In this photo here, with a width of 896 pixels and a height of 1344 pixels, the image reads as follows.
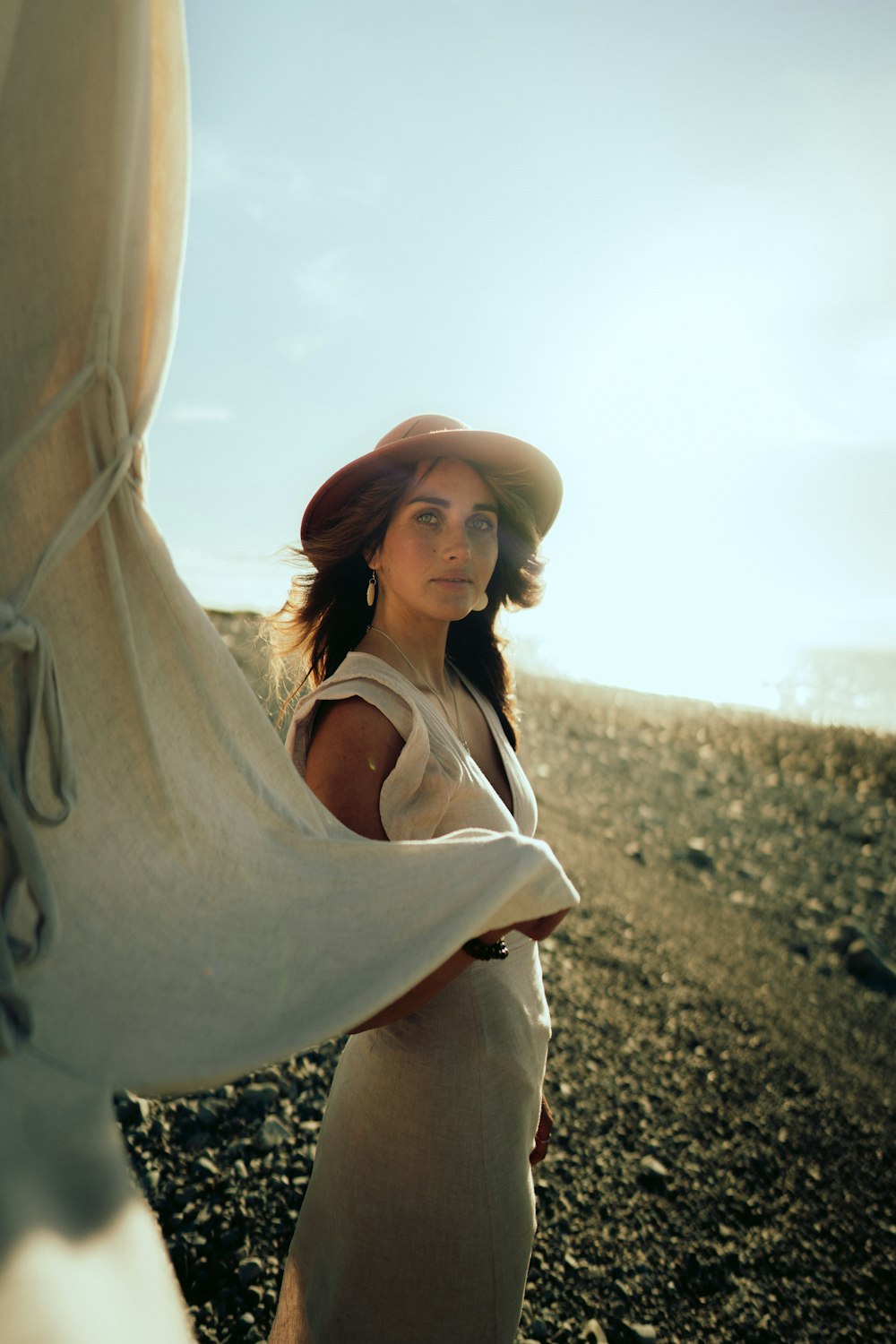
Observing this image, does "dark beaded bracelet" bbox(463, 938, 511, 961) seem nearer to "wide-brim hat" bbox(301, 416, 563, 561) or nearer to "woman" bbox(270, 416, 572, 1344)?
"woman" bbox(270, 416, 572, 1344)

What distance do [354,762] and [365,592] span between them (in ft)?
2.22

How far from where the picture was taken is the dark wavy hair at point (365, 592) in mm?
1829

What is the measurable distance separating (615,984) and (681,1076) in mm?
842

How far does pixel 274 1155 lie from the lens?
292 centimetres

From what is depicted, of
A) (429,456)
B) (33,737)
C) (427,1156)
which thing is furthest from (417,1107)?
(429,456)

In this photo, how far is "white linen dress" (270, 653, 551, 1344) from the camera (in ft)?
4.76

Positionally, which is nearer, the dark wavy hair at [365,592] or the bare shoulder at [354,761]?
the bare shoulder at [354,761]

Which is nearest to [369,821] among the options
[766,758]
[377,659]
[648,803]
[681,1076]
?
[377,659]

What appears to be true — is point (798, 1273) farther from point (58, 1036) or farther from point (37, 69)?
point (37, 69)

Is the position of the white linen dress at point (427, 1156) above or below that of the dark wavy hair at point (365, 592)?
below

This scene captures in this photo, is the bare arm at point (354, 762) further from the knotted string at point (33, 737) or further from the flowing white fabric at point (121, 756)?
the knotted string at point (33, 737)

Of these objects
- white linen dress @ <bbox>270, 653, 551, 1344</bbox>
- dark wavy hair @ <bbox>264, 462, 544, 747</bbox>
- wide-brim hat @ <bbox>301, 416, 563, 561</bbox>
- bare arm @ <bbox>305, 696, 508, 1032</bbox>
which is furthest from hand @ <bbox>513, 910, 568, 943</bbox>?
wide-brim hat @ <bbox>301, 416, 563, 561</bbox>

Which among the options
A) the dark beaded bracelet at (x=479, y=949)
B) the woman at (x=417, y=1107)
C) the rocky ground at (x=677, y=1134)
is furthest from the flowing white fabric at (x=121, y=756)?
the rocky ground at (x=677, y=1134)

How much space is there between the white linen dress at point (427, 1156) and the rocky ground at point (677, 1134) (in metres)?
1.08
